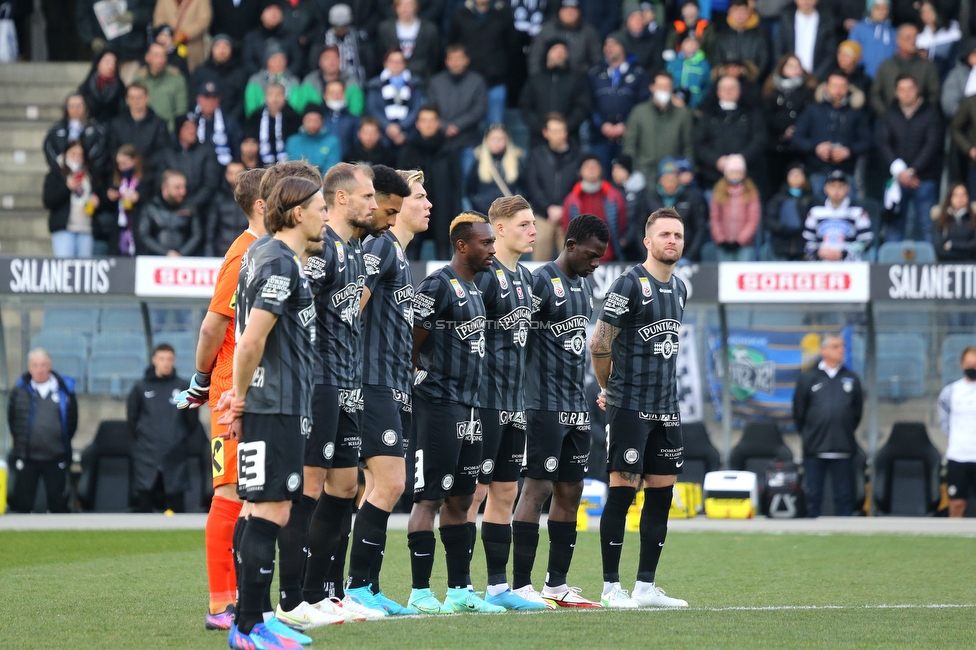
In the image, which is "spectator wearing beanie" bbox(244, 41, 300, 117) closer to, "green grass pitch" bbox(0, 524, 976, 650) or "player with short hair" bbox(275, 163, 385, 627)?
"green grass pitch" bbox(0, 524, 976, 650)

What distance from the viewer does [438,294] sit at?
7613 mm

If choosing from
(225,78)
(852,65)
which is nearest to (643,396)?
(852,65)

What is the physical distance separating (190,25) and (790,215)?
8.35 metres

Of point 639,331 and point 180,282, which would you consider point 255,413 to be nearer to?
point 639,331

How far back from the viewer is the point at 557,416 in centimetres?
805

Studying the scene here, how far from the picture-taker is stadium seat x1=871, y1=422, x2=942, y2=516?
603 inches

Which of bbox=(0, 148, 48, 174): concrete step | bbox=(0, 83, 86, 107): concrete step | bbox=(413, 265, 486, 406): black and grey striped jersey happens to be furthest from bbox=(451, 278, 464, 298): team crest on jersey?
bbox=(0, 83, 86, 107): concrete step

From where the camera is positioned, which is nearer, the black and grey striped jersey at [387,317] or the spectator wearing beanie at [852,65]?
the black and grey striped jersey at [387,317]

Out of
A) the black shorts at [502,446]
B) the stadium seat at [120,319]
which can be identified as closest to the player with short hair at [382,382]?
the black shorts at [502,446]

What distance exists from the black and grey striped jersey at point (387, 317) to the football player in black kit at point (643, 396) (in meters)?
1.36

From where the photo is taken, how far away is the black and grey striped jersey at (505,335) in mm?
7770

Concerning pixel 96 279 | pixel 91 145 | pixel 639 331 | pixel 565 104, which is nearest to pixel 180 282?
pixel 96 279

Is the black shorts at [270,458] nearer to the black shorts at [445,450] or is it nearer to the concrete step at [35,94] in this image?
the black shorts at [445,450]

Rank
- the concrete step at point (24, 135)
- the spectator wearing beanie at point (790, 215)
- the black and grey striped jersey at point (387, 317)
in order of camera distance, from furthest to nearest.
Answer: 1. the concrete step at point (24, 135)
2. the spectator wearing beanie at point (790, 215)
3. the black and grey striped jersey at point (387, 317)
